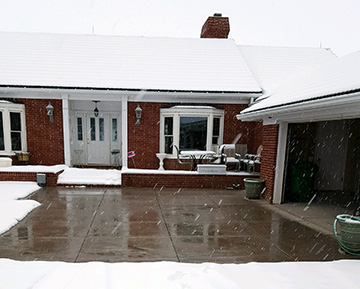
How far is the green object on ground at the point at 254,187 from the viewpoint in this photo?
7517 millimetres

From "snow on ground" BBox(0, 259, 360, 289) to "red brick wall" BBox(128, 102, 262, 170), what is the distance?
7.24 m

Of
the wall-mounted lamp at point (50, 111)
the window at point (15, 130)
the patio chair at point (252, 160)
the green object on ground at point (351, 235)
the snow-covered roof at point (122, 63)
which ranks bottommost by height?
the green object on ground at point (351, 235)

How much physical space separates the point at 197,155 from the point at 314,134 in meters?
4.25

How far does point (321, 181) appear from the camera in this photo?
349 inches

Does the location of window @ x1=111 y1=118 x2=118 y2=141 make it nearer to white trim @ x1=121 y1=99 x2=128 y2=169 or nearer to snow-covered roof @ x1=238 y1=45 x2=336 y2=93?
white trim @ x1=121 y1=99 x2=128 y2=169

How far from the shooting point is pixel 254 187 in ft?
24.8

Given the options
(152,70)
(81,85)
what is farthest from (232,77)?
(81,85)

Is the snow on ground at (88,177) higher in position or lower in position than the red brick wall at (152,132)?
lower

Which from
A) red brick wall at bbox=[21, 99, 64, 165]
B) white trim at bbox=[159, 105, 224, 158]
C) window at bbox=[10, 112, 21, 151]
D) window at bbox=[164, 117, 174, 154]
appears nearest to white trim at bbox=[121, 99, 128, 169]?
white trim at bbox=[159, 105, 224, 158]

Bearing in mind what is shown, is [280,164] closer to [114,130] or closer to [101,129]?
[114,130]

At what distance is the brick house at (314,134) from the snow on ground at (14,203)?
6525mm

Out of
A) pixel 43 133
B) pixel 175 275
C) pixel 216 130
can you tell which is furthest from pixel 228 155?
pixel 43 133

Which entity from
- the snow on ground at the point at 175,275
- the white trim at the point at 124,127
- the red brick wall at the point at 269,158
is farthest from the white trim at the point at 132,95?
the snow on ground at the point at 175,275

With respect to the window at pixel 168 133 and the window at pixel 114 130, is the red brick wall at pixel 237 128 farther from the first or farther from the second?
the window at pixel 114 130
